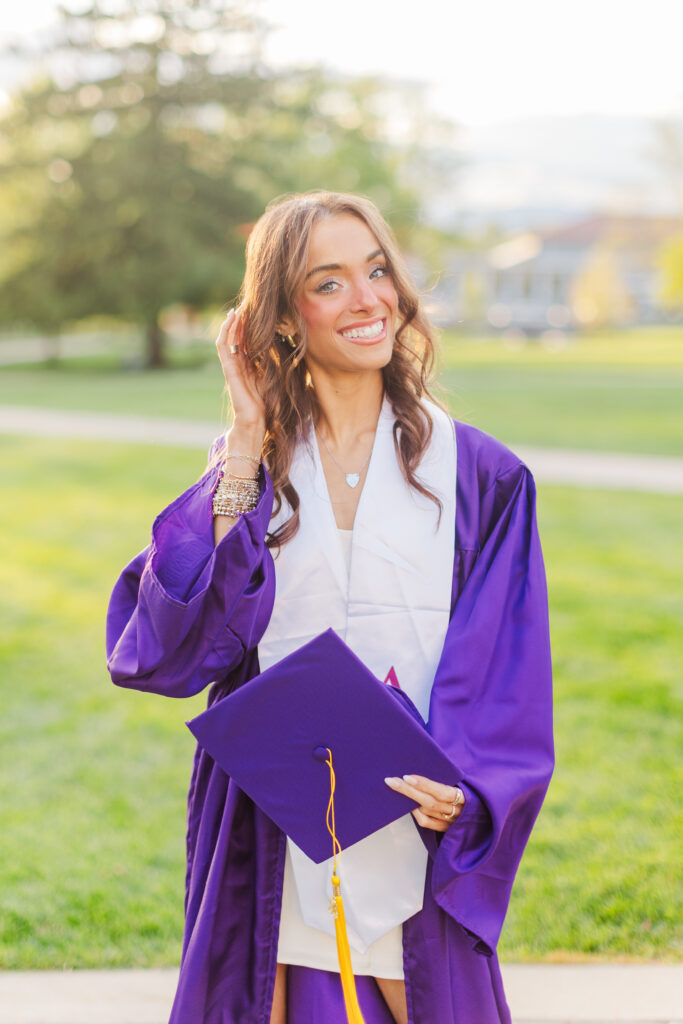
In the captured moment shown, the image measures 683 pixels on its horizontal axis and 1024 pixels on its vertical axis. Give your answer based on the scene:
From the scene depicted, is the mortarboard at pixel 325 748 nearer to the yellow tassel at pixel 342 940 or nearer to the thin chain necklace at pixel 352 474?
the yellow tassel at pixel 342 940

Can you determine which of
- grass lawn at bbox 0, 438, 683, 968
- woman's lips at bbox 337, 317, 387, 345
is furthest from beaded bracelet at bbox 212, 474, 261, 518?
grass lawn at bbox 0, 438, 683, 968

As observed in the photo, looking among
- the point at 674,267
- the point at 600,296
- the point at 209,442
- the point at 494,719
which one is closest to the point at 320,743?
the point at 494,719

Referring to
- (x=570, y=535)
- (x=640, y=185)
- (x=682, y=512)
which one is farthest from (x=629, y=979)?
(x=640, y=185)

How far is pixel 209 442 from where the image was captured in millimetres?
13180

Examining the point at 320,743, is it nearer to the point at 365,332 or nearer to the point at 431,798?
the point at 431,798

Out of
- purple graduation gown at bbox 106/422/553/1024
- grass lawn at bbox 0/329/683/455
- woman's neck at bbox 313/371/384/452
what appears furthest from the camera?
grass lawn at bbox 0/329/683/455

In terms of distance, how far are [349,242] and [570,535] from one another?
21.0 feet

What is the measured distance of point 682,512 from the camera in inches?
345

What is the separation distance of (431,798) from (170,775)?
9.48 feet

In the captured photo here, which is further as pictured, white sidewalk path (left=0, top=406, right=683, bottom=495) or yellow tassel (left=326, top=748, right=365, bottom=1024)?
white sidewalk path (left=0, top=406, right=683, bottom=495)

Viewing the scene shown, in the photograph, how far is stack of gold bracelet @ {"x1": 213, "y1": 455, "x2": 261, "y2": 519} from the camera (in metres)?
1.92

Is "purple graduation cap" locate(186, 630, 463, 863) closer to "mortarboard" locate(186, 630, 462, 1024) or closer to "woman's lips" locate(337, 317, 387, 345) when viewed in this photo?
"mortarboard" locate(186, 630, 462, 1024)

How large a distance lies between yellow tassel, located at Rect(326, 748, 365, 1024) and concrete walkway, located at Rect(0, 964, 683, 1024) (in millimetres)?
1088

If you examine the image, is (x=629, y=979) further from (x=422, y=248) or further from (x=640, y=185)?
(x=640, y=185)
